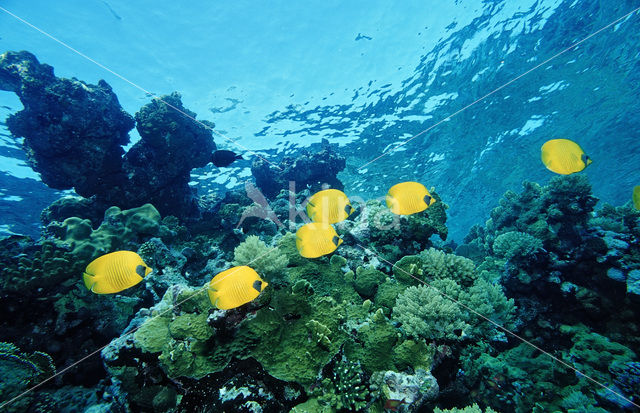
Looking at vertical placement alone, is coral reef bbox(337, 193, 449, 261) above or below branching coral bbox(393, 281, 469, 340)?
above

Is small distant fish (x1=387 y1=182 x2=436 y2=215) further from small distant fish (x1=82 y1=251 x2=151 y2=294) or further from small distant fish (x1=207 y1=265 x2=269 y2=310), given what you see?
small distant fish (x1=82 y1=251 x2=151 y2=294)

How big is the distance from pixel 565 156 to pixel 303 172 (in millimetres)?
11792

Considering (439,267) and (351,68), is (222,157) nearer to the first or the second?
(439,267)

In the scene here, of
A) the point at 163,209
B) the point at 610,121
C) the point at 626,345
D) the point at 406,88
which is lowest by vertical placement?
the point at 626,345

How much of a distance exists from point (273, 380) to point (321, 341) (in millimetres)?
713

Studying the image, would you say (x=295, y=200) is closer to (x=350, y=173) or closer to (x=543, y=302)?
(x=543, y=302)

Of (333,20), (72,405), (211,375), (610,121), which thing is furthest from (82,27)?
(610,121)

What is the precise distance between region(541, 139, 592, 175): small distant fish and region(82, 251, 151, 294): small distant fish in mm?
5425

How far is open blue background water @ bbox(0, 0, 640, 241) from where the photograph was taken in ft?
33.2

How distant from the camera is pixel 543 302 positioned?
19.3 ft

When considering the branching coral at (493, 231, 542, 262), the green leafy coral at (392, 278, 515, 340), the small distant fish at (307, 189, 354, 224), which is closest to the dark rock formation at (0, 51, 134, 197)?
the small distant fish at (307, 189, 354, 224)

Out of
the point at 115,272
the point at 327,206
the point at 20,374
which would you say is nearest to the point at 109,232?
the point at 20,374

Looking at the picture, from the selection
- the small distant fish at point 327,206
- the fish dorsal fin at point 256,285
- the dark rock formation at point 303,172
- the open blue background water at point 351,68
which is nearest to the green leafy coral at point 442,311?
the small distant fish at point 327,206

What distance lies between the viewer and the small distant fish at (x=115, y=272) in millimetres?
2631
